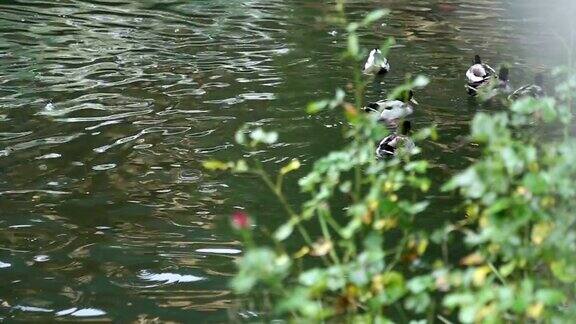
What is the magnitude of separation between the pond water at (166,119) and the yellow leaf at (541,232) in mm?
2568

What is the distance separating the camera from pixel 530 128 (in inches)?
367

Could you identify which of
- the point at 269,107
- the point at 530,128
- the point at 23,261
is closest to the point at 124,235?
the point at 23,261

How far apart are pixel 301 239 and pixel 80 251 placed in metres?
1.59

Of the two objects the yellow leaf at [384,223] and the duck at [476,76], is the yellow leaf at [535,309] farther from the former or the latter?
the duck at [476,76]

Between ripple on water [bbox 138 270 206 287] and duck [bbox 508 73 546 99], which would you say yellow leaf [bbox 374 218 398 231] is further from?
duck [bbox 508 73 546 99]

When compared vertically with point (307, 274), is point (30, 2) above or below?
below

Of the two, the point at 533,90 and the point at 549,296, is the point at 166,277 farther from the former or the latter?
the point at 533,90

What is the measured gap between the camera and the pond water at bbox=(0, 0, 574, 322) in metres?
6.33

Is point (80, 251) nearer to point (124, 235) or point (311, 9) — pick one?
point (124, 235)

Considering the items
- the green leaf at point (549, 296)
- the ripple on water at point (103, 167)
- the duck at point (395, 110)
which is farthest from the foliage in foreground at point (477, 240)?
the duck at point (395, 110)

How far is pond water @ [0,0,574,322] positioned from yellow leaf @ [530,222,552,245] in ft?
8.42

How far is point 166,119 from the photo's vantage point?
9.88 meters

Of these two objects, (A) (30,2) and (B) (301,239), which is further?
(A) (30,2)

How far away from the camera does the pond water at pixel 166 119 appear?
20.8 feet
